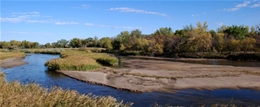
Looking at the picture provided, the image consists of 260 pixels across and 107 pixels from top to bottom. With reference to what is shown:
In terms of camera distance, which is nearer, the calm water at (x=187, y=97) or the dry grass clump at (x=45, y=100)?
the dry grass clump at (x=45, y=100)

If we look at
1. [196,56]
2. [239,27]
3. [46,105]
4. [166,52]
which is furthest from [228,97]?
[239,27]

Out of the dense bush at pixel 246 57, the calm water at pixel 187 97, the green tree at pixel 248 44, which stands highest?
the green tree at pixel 248 44

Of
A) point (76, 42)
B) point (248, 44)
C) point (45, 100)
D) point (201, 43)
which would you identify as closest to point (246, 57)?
point (248, 44)

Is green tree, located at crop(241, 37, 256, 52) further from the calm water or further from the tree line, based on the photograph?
the calm water

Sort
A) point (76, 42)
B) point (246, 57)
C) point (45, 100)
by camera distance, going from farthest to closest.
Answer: point (76, 42)
point (246, 57)
point (45, 100)

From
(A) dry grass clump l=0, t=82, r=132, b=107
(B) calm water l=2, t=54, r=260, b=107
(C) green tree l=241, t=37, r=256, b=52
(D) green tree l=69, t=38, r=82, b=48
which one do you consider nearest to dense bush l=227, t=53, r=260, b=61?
(C) green tree l=241, t=37, r=256, b=52

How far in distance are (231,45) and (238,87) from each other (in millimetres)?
58377

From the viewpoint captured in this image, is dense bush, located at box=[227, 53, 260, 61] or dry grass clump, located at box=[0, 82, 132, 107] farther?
dense bush, located at box=[227, 53, 260, 61]

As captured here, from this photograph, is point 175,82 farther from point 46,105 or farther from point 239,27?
point 239,27

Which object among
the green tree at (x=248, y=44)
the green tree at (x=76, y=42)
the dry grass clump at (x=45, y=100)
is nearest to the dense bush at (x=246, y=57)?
the green tree at (x=248, y=44)

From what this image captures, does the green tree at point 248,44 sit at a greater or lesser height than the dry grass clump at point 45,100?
greater

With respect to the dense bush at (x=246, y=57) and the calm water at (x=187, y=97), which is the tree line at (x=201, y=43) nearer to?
the dense bush at (x=246, y=57)

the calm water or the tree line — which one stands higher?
the tree line

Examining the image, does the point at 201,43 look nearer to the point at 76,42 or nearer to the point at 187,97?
the point at 187,97
